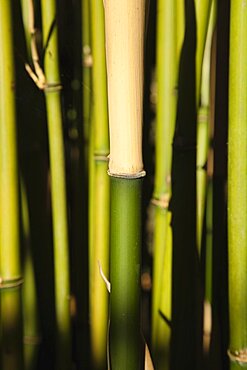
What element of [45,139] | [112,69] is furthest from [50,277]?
[112,69]

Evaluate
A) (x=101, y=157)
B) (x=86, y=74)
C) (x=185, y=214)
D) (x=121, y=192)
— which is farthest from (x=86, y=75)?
(x=121, y=192)

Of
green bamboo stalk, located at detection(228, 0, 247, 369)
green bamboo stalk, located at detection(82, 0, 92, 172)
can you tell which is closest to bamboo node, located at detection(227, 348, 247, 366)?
green bamboo stalk, located at detection(228, 0, 247, 369)

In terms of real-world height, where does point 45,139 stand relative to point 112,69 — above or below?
below

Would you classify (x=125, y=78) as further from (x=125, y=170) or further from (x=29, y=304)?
(x=29, y=304)

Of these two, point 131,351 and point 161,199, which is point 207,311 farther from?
point 131,351

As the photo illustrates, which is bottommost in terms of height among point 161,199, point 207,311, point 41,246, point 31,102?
point 207,311

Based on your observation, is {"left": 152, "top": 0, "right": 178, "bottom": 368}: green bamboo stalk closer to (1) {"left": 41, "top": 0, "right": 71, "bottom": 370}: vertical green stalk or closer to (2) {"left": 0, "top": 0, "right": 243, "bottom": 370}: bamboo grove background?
(2) {"left": 0, "top": 0, "right": 243, "bottom": 370}: bamboo grove background
